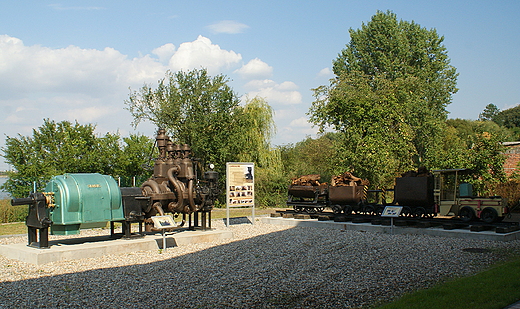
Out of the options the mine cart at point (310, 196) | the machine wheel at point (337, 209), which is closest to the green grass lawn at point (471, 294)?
the machine wheel at point (337, 209)

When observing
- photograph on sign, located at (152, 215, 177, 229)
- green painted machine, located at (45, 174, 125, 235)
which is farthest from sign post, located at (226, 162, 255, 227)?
green painted machine, located at (45, 174, 125, 235)

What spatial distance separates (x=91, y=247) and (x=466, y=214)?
12.4 metres

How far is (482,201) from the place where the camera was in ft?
54.4

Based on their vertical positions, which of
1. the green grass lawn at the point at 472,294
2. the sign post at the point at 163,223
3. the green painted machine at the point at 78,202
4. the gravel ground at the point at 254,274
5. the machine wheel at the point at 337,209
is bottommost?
the gravel ground at the point at 254,274

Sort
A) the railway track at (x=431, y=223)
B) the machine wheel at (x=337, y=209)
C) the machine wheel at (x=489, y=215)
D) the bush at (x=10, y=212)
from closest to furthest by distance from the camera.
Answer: the railway track at (x=431, y=223), the machine wheel at (x=489, y=215), the machine wheel at (x=337, y=209), the bush at (x=10, y=212)

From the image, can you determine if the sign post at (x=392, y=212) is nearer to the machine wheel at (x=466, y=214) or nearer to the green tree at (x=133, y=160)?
the machine wheel at (x=466, y=214)

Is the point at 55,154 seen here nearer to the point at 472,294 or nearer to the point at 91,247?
the point at 91,247

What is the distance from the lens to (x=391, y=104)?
90.8 feet

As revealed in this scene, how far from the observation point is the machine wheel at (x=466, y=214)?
1673 cm

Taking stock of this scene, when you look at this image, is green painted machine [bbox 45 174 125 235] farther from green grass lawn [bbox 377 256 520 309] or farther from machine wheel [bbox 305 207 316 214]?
machine wheel [bbox 305 207 316 214]

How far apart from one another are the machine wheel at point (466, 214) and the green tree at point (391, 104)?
827 centimetres

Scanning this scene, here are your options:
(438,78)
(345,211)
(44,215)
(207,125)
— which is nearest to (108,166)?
(207,125)

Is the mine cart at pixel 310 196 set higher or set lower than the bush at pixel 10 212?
higher

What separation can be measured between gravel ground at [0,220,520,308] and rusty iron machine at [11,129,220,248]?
42.8 inches
